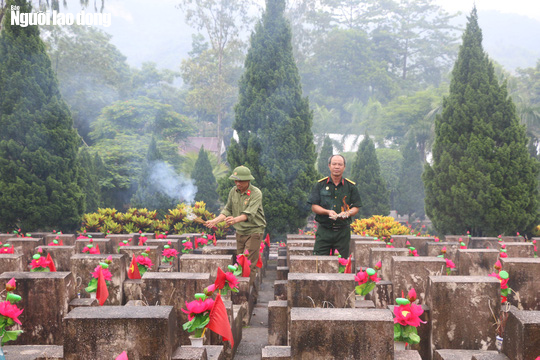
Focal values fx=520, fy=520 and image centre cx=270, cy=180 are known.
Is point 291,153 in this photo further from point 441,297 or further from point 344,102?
point 344,102

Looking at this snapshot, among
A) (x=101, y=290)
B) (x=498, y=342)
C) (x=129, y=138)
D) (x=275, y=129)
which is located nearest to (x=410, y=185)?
(x=129, y=138)

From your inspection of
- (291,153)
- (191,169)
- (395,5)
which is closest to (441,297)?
(291,153)

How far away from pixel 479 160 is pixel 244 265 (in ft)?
25.3

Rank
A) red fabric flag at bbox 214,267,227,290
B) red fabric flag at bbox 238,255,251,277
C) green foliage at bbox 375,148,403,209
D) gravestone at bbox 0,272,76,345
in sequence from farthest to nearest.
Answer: green foliage at bbox 375,148,403,209 → red fabric flag at bbox 238,255,251,277 → red fabric flag at bbox 214,267,227,290 → gravestone at bbox 0,272,76,345

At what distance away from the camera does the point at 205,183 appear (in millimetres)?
21891

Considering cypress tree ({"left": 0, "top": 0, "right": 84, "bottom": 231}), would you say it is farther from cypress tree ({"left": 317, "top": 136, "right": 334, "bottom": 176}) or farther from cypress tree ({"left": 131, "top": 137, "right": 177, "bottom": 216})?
cypress tree ({"left": 317, "top": 136, "right": 334, "bottom": 176})

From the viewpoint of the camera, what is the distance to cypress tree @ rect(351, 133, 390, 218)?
1936 cm

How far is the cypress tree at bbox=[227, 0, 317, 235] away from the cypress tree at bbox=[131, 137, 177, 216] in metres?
5.52

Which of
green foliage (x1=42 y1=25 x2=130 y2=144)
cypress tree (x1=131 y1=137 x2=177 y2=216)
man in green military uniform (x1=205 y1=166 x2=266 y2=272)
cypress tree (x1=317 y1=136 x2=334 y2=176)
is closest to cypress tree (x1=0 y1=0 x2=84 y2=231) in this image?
cypress tree (x1=131 y1=137 x2=177 y2=216)

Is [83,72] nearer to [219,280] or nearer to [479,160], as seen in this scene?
[479,160]

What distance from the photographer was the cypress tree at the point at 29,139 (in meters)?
11.7

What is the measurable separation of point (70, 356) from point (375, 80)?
1708 inches

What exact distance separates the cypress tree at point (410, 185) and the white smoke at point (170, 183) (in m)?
10.8

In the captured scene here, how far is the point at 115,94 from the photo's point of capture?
35750 mm
